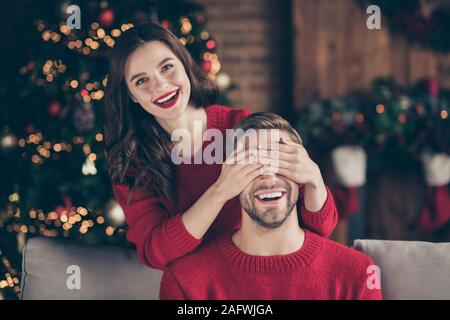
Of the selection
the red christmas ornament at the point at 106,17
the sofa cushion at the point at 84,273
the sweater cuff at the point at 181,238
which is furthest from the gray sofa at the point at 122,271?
→ the red christmas ornament at the point at 106,17

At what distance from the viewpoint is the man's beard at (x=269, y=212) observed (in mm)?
1239

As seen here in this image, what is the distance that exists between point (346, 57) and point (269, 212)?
1786 mm

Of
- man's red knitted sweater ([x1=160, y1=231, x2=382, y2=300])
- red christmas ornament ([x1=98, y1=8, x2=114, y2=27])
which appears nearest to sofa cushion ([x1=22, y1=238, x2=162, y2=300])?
man's red knitted sweater ([x1=160, y1=231, x2=382, y2=300])

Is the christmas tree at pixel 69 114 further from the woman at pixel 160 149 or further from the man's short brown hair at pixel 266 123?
the man's short brown hair at pixel 266 123

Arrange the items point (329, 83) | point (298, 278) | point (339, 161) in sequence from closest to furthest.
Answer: point (298, 278) < point (339, 161) < point (329, 83)

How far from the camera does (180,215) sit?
1.31 metres

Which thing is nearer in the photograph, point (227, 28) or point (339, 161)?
point (339, 161)

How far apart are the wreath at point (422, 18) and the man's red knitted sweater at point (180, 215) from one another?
1.66 metres

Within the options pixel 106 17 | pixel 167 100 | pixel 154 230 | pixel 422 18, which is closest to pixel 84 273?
pixel 154 230

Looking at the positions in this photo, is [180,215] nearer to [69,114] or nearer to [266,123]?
[266,123]

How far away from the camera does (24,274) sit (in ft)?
5.18

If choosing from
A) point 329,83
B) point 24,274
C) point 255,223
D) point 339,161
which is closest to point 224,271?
point 255,223

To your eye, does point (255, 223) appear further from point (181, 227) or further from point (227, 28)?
point (227, 28)

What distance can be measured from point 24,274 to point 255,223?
28.1 inches
